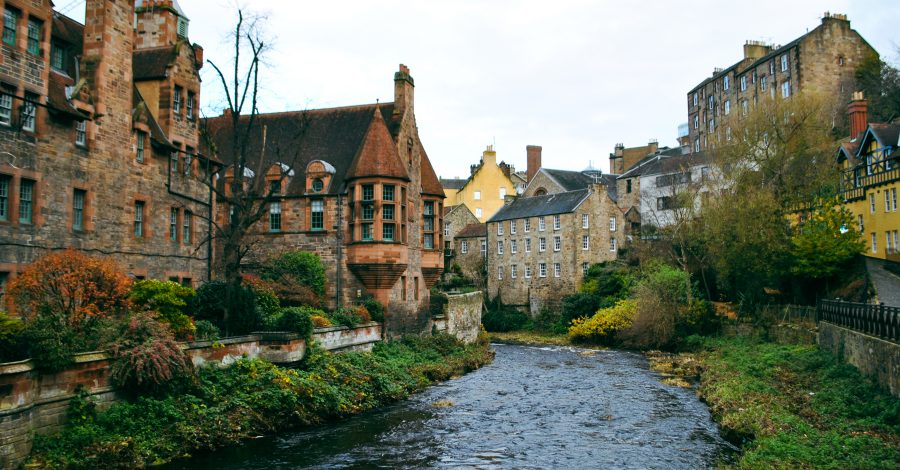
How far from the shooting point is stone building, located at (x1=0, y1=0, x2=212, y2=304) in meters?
20.3

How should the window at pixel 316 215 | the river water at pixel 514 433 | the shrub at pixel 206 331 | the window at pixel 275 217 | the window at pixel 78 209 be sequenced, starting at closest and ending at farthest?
the river water at pixel 514 433 → the shrub at pixel 206 331 → the window at pixel 78 209 → the window at pixel 316 215 → the window at pixel 275 217

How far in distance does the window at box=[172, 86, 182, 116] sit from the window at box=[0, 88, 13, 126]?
336 inches

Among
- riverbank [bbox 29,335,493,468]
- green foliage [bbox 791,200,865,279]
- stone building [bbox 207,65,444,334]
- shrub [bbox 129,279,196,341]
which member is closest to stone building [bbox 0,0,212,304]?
shrub [bbox 129,279,196,341]

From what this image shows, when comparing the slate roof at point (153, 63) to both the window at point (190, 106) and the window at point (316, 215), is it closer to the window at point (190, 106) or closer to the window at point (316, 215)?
the window at point (190, 106)

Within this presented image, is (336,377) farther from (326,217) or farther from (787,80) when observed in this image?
(787,80)

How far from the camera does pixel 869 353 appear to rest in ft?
66.7

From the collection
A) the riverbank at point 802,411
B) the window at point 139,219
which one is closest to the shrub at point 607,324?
the riverbank at point 802,411

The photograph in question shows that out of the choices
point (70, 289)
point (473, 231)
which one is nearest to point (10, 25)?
point (70, 289)

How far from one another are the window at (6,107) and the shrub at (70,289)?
450 cm

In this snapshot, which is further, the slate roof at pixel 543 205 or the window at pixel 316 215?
the slate roof at pixel 543 205

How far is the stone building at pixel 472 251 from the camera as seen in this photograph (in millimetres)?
68188

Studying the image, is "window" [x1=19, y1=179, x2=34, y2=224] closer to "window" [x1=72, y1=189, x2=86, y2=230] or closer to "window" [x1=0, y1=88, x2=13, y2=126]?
"window" [x1=72, y1=189, x2=86, y2=230]

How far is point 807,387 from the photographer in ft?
75.3

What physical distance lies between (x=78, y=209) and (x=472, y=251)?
49643 millimetres
